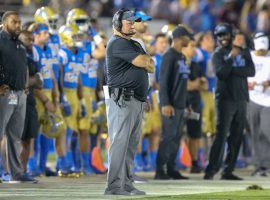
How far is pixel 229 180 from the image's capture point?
59.6 ft

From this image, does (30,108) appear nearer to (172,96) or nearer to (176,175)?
(172,96)

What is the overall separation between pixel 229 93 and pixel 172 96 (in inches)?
35.3

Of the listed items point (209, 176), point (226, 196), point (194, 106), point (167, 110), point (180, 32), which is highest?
point (180, 32)

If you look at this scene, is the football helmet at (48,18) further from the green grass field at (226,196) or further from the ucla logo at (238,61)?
the green grass field at (226,196)

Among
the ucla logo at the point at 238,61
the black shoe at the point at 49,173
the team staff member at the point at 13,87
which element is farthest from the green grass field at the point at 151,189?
the ucla logo at the point at 238,61

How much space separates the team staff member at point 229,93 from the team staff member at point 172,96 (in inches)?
21.3

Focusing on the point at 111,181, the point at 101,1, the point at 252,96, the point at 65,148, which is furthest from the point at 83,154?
the point at 101,1

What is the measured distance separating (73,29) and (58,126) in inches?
71.3

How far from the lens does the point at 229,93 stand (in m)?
18.4

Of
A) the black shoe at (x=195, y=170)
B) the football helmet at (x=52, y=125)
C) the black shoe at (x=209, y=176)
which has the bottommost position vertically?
the black shoe at (x=209, y=176)

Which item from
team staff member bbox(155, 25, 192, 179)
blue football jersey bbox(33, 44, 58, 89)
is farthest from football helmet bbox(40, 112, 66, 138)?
team staff member bbox(155, 25, 192, 179)

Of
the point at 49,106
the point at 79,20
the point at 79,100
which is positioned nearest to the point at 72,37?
the point at 79,20

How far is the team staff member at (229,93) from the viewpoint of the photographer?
18266 millimetres

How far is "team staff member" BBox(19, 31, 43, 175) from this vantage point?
57.6ft
